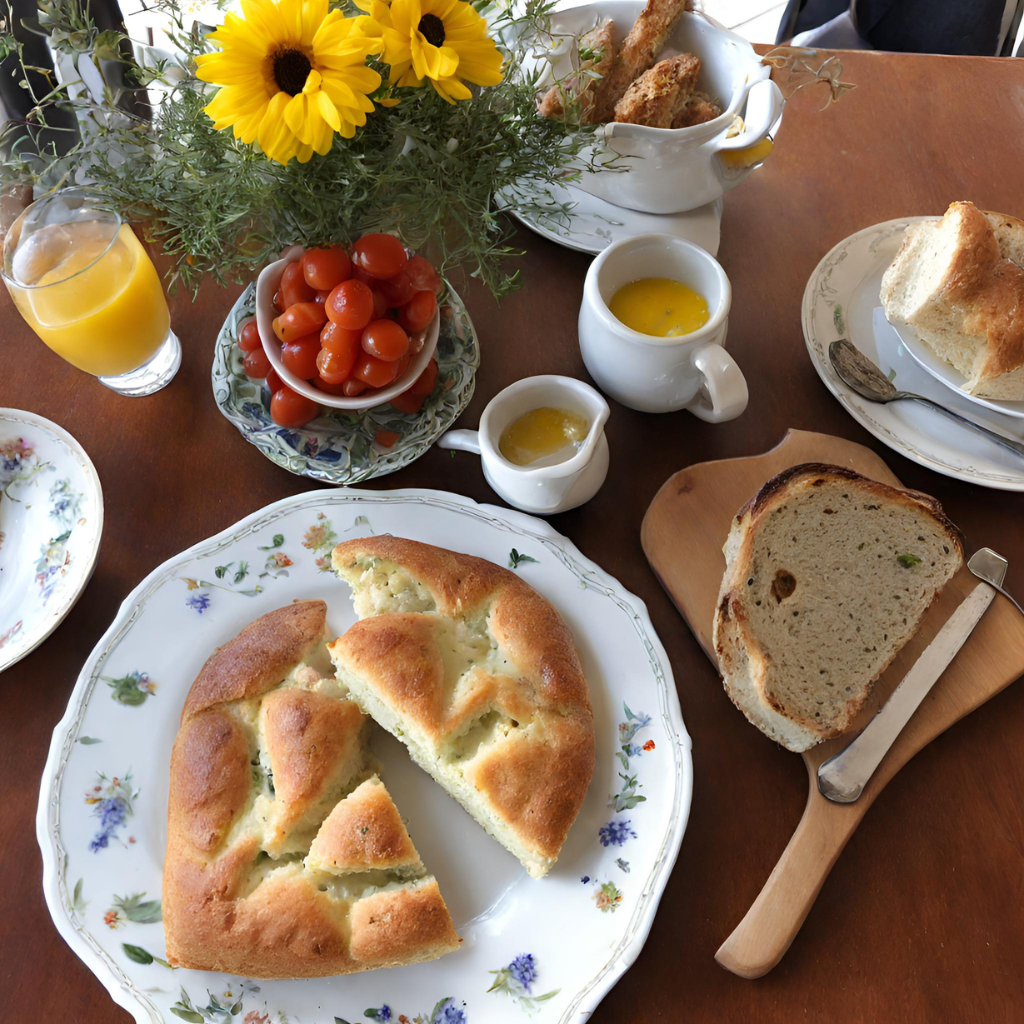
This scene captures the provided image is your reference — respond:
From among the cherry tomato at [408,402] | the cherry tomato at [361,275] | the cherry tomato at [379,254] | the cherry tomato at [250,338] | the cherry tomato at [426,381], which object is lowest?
the cherry tomato at [408,402]

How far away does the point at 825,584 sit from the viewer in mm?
1612

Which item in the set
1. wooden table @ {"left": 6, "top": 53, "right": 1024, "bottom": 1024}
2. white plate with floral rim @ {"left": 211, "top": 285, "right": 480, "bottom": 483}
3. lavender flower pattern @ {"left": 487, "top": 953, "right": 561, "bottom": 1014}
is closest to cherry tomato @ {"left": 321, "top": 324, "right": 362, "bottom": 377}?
white plate with floral rim @ {"left": 211, "top": 285, "right": 480, "bottom": 483}

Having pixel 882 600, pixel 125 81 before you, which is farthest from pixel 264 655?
pixel 125 81

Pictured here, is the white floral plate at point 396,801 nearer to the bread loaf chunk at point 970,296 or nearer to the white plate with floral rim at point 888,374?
the white plate with floral rim at point 888,374

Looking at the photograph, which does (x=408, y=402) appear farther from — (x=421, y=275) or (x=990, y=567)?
(x=990, y=567)

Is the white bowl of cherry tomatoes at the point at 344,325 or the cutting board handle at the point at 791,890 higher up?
the white bowl of cherry tomatoes at the point at 344,325

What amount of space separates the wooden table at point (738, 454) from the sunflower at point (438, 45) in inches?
28.6

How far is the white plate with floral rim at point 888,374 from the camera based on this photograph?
1.69m

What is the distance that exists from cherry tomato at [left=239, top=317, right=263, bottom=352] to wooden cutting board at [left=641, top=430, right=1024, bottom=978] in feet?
2.84

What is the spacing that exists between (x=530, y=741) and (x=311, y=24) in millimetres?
1140

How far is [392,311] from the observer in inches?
62.9

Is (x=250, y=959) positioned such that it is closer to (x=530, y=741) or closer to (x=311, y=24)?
(x=530, y=741)

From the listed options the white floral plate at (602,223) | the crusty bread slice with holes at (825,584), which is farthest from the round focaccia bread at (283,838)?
the white floral plate at (602,223)

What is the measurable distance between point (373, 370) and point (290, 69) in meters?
0.52
